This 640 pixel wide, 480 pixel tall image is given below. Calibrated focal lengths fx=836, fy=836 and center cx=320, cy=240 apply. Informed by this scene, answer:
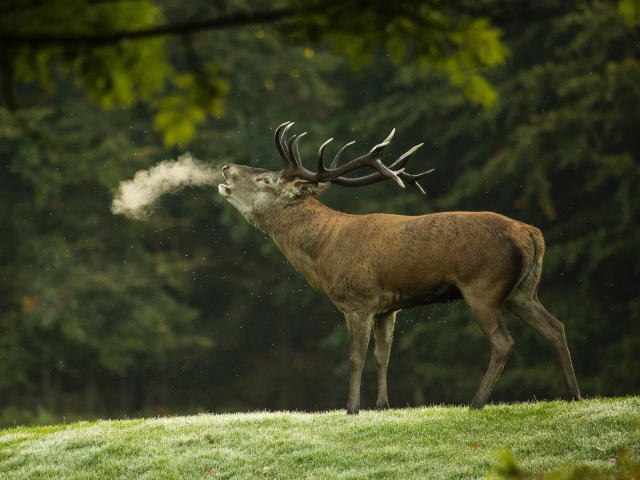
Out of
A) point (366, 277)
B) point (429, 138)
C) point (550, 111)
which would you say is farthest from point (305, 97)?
point (366, 277)

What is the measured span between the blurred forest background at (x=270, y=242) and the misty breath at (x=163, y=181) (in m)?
0.30

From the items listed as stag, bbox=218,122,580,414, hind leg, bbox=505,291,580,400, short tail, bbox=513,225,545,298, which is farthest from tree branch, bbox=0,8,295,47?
hind leg, bbox=505,291,580,400

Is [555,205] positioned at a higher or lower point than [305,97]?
lower

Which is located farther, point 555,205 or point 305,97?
point 305,97

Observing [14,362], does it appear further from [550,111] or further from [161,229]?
[550,111]

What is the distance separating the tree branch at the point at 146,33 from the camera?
82.5 inches

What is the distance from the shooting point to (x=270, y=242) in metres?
20.3

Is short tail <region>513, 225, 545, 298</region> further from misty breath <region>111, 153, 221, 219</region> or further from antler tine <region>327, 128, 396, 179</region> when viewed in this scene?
misty breath <region>111, 153, 221, 219</region>

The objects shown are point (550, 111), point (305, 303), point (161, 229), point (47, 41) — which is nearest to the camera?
point (47, 41)

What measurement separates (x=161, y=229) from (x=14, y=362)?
504 cm

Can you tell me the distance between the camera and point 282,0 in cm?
253

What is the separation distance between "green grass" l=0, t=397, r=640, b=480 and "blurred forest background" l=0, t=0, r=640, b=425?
6.67m

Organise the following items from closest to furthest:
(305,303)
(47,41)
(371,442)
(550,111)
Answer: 1. (47,41)
2. (371,442)
3. (550,111)
4. (305,303)

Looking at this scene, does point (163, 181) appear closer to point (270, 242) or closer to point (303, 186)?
point (270, 242)
